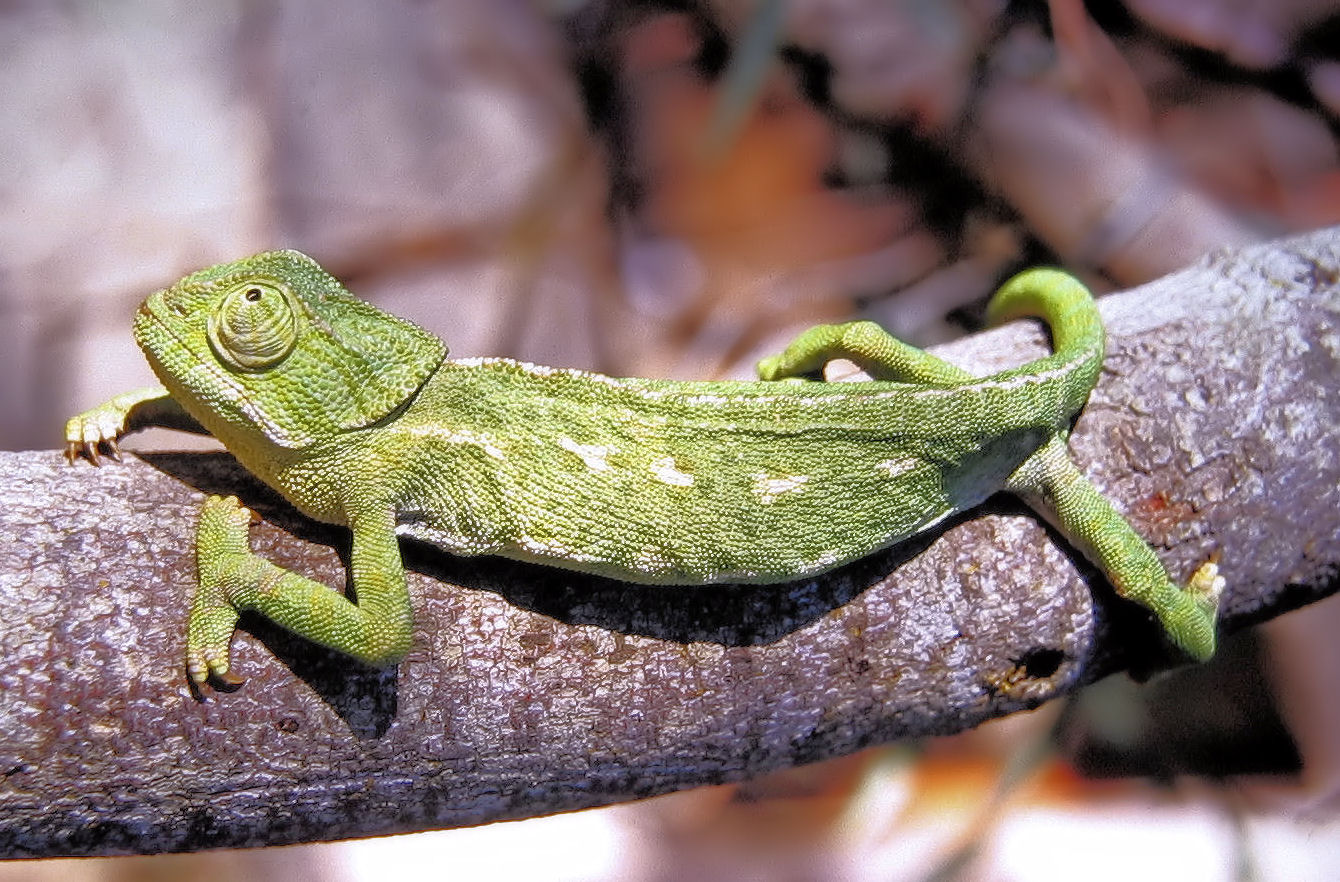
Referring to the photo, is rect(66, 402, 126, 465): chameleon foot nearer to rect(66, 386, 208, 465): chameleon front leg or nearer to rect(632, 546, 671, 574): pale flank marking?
rect(66, 386, 208, 465): chameleon front leg

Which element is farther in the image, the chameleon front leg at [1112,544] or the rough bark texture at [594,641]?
Answer: the chameleon front leg at [1112,544]

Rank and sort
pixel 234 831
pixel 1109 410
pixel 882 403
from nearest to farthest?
1. pixel 234 831
2. pixel 882 403
3. pixel 1109 410

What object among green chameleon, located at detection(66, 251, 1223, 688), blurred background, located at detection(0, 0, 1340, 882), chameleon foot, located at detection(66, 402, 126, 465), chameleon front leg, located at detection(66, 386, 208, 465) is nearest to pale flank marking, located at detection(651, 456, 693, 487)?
green chameleon, located at detection(66, 251, 1223, 688)

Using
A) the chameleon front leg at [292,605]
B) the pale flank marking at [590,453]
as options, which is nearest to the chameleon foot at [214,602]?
the chameleon front leg at [292,605]

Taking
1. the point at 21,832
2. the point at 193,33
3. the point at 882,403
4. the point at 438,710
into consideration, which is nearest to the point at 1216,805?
the point at 882,403

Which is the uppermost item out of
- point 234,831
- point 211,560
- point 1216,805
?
point 211,560

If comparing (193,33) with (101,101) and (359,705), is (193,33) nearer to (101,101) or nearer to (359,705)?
(101,101)

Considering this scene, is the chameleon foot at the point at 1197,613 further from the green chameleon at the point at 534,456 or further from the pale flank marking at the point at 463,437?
the pale flank marking at the point at 463,437

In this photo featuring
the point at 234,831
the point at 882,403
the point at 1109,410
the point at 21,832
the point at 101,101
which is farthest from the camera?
the point at 101,101
